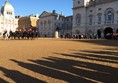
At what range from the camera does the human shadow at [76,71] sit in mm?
9123

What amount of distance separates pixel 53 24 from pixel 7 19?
26.3 m

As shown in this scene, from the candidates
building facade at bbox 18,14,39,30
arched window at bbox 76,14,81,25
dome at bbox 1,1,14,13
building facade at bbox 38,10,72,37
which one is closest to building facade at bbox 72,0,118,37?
arched window at bbox 76,14,81,25

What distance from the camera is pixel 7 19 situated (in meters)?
116

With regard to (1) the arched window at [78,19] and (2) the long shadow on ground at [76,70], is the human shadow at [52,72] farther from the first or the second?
(1) the arched window at [78,19]

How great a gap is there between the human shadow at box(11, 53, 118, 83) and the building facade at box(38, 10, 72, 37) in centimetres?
8656

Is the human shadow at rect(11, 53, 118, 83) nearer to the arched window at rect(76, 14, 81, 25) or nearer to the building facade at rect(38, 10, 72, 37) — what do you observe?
the arched window at rect(76, 14, 81, 25)

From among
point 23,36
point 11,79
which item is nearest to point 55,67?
point 11,79

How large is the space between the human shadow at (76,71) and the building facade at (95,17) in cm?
6008

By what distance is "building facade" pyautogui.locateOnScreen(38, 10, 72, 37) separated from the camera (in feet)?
328

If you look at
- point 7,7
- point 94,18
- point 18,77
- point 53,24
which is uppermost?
point 7,7

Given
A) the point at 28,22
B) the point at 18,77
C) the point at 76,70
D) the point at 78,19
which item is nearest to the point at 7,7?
the point at 28,22

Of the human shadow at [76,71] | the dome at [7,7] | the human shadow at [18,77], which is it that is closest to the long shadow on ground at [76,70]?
the human shadow at [76,71]

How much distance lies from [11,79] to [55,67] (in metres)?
2.61

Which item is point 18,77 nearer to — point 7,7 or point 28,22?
point 28,22
